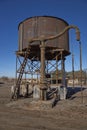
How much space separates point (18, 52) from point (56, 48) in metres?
3.55

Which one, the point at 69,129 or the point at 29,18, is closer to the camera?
the point at 69,129

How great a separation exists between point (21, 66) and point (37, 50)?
2.02m

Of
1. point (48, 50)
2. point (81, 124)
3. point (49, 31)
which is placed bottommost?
point (81, 124)

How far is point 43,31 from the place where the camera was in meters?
15.4

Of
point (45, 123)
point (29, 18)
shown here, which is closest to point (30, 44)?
point (29, 18)

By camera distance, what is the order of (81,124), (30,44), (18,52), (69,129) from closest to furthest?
(69,129) < (81,124) < (30,44) < (18,52)

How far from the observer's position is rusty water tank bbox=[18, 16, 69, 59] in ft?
50.5

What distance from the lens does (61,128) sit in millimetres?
6211

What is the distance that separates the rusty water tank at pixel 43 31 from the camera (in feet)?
50.5

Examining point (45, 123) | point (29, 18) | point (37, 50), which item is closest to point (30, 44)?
point (37, 50)

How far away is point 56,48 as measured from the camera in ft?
50.8

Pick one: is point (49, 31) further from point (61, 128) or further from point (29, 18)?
point (61, 128)

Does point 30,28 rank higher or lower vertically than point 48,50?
higher

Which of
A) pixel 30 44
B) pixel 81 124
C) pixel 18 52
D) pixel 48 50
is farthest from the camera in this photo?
pixel 18 52
